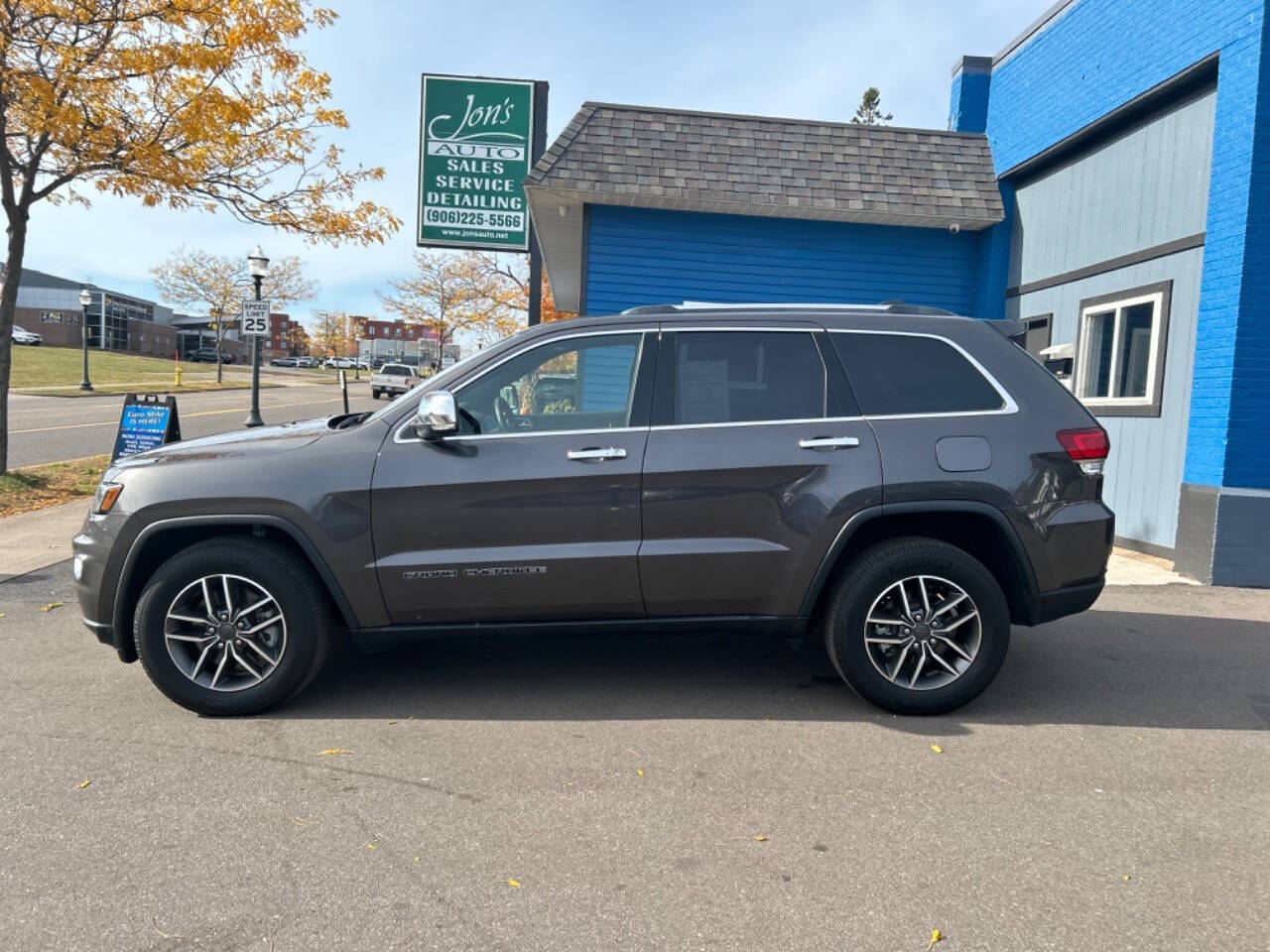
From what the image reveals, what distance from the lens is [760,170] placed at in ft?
34.1

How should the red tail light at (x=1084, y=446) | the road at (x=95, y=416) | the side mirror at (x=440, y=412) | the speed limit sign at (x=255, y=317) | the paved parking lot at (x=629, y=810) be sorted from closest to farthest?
1. the paved parking lot at (x=629, y=810)
2. the side mirror at (x=440, y=412)
3. the red tail light at (x=1084, y=446)
4. the road at (x=95, y=416)
5. the speed limit sign at (x=255, y=317)

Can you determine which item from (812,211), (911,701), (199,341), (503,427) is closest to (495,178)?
(812,211)

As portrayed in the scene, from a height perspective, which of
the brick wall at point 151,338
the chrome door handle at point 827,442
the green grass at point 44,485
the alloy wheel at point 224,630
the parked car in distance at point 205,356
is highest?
the brick wall at point 151,338

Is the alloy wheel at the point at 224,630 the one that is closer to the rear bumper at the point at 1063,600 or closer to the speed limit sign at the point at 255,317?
the rear bumper at the point at 1063,600

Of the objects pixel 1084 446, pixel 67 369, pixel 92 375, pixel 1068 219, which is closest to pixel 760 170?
pixel 1068 219

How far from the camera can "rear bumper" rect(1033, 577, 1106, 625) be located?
4.34 meters

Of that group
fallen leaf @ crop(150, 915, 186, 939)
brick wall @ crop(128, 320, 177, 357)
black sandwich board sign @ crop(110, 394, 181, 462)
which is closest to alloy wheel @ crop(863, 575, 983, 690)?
fallen leaf @ crop(150, 915, 186, 939)

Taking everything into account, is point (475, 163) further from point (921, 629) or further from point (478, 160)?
point (921, 629)

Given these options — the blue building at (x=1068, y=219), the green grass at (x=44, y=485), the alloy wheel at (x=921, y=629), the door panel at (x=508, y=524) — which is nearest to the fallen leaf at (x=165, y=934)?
the door panel at (x=508, y=524)

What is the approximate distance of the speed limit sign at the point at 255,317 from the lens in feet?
56.6

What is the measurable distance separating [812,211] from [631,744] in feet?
25.7

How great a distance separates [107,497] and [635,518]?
2.45m

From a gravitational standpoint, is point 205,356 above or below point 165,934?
above

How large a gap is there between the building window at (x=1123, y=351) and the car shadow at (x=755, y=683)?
3.24 metres
